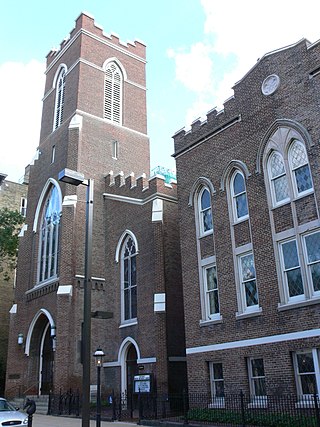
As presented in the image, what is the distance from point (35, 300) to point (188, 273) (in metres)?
12.7

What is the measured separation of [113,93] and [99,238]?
1149 centimetres

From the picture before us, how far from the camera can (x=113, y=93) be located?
108 ft

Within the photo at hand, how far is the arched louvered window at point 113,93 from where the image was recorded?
32.1 meters

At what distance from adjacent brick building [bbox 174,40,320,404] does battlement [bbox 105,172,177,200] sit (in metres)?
5.06

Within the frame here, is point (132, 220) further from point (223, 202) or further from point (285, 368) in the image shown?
point (285, 368)

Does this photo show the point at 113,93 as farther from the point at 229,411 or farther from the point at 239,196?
the point at 229,411

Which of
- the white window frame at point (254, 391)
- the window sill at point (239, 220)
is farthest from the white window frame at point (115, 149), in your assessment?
the white window frame at point (254, 391)

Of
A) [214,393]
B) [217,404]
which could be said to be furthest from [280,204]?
[217,404]

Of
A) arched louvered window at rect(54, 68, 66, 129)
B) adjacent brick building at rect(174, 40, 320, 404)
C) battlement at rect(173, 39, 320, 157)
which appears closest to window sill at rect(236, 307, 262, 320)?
adjacent brick building at rect(174, 40, 320, 404)

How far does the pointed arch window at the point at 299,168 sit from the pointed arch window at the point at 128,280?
11.7 metres

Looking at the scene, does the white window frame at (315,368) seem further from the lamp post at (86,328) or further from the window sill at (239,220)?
the lamp post at (86,328)

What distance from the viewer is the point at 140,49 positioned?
36.1 m

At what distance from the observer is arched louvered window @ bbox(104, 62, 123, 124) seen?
32125mm

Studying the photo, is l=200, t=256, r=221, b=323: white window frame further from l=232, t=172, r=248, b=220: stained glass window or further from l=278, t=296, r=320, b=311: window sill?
A: l=278, t=296, r=320, b=311: window sill
